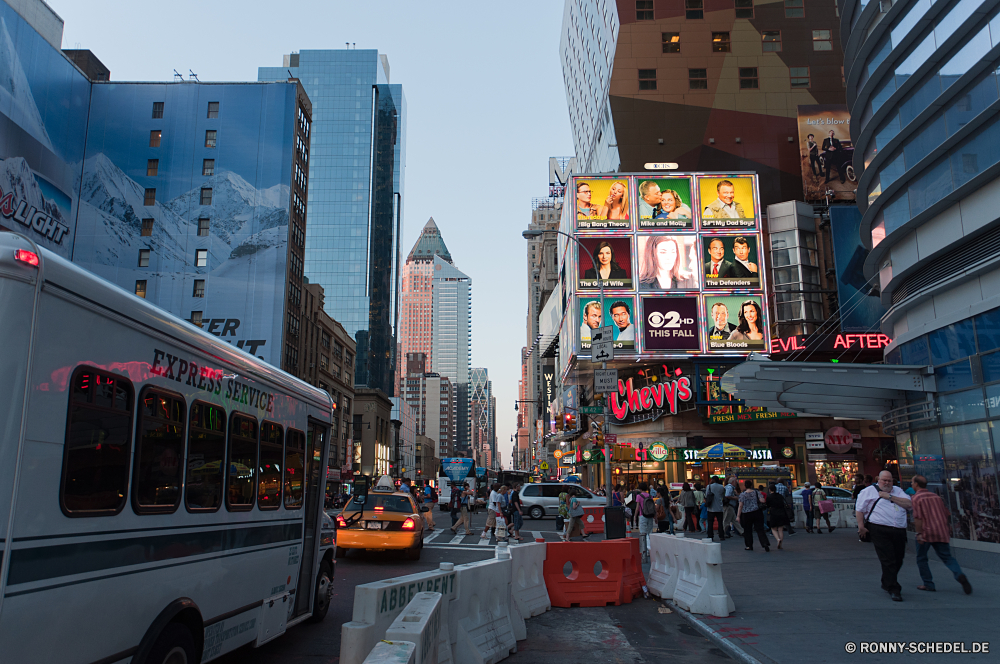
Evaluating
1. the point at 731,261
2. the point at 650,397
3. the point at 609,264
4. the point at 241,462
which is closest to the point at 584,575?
the point at 241,462

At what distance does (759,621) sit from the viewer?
30.1 feet

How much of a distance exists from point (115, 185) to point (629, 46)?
148 ft

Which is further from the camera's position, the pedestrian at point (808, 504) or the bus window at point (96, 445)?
the pedestrian at point (808, 504)

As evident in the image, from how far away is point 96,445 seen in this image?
14.5 ft

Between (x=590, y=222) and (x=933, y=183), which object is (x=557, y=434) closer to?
(x=590, y=222)

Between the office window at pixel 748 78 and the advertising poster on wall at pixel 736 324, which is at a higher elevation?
the office window at pixel 748 78

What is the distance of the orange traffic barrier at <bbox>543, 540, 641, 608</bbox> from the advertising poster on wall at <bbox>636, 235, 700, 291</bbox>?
39066 mm

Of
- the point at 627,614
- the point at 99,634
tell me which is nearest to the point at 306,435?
the point at 99,634

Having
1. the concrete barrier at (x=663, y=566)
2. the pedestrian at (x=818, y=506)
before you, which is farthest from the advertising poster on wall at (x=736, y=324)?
the concrete barrier at (x=663, y=566)

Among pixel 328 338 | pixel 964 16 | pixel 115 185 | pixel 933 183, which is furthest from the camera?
pixel 328 338

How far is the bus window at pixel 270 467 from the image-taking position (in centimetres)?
712

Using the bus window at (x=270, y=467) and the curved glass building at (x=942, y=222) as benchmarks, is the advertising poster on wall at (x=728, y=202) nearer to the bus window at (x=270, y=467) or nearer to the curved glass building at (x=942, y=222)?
the curved glass building at (x=942, y=222)

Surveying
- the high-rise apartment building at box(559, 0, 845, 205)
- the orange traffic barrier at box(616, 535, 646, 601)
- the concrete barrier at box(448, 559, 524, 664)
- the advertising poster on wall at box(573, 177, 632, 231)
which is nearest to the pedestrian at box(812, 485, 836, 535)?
the orange traffic barrier at box(616, 535, 646, 601)

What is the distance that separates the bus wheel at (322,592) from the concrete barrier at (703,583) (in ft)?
16.5
